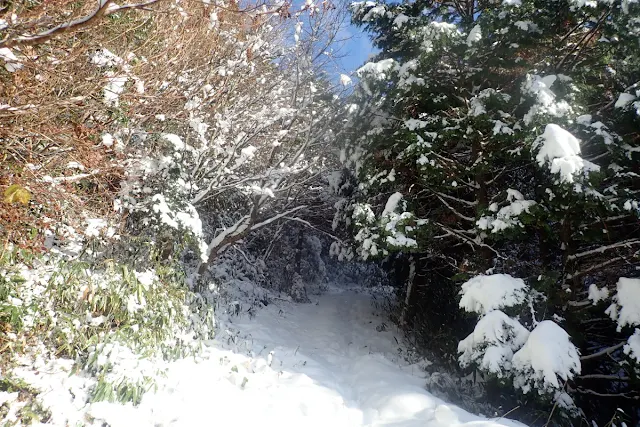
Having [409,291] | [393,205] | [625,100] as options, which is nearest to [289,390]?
[393,205]

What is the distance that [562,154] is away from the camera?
420 centimetres

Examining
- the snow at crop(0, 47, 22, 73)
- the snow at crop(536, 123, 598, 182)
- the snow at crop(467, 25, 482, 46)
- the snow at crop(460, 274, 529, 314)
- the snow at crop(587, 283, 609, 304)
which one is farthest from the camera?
the snow at crop(467, 25, 482, 46)

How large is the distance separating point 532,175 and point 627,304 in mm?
2689

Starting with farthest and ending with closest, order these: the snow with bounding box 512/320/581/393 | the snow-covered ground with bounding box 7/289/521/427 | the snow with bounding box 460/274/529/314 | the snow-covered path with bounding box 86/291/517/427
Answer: the snow with bounding box 460/274/529/314 < the snow with bounding box 512/320/581/393 < the snow-covered path with bounding box 86/291/517/427 < the snow-covered ground with bounding box 7/289/521/427

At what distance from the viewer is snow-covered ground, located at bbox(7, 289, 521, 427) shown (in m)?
3.30

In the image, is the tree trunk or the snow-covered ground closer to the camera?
the snow-covered ground

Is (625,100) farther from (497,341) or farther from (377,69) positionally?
(497,341)

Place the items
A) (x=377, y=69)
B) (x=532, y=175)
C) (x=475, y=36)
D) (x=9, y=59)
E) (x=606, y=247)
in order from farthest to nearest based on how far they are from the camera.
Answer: (x=532, y=175) < (x=377, y=69) < (x=475, y=36) < (x=606, y=247) < (x=9, y=59)

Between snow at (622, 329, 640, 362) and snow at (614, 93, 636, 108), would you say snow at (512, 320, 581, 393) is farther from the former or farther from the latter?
snow at (614, 93, 636, 108)

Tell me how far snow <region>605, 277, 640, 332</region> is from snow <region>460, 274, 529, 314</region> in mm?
1087

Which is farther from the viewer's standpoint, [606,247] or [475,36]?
[475,36]

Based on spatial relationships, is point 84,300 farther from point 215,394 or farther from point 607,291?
point 607,291

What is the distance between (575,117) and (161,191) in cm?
619

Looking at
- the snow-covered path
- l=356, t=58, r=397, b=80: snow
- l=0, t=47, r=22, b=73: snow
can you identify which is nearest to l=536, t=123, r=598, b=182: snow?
l=356, t=58, r=397, b=80: snow
